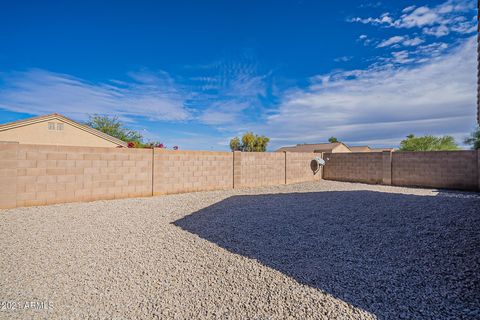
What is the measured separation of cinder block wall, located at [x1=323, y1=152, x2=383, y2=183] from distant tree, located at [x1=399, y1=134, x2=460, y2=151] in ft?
59.6

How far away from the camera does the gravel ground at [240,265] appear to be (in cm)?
235

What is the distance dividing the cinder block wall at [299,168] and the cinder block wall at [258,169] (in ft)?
1.73

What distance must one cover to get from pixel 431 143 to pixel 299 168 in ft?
75.9

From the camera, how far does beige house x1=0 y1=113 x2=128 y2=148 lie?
16547 mm

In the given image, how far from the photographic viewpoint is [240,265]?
3273mm

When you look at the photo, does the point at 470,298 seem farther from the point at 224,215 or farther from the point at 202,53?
the point at 202,53

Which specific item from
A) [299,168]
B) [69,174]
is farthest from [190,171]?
[299,168]

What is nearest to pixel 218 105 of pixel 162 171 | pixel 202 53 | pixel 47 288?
pixel 202 53

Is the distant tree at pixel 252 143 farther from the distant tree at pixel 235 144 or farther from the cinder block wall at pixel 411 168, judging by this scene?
the cinder block wall at pixel 411 168

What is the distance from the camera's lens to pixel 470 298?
244 centimetres

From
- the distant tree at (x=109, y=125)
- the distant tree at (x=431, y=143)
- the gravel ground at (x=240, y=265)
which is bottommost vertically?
the gravel ground at (x=240, y=265)

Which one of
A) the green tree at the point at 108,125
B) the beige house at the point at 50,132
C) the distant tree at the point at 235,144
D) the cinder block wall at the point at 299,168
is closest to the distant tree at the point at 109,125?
the green tree at the point at 108,125

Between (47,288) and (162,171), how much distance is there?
6.45m

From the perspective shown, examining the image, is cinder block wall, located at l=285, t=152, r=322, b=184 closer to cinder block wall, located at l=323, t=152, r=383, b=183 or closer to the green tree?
cinder block wall, located at l=323, t=152, r=383, b=183
